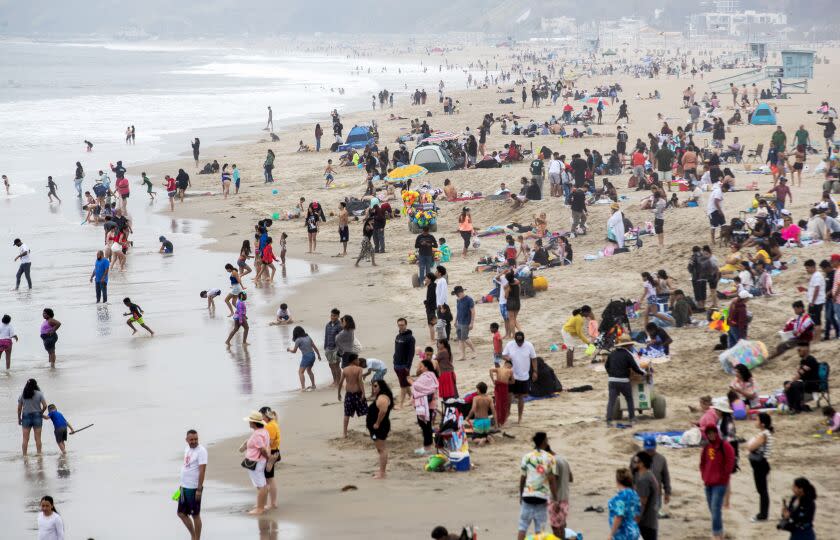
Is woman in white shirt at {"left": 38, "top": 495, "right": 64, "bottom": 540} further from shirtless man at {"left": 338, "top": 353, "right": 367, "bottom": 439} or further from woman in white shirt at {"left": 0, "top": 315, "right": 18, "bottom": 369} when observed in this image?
woman in white shirt at {"left": 0, "top": 315, "right": 18, "bottom": 369}

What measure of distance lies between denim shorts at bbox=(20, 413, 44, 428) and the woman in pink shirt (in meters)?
3.90

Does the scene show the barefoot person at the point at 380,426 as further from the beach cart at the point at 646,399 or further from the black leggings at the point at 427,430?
the beach cart at the point at 646,399

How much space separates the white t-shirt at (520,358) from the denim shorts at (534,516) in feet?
14.2

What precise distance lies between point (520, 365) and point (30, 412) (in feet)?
19.5

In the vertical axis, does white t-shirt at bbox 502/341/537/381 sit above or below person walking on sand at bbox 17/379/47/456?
above

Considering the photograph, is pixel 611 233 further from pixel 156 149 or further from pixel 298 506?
pixel 156 149

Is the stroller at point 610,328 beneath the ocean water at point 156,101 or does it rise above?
beneath

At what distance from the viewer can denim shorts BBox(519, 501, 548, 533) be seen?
9727mm

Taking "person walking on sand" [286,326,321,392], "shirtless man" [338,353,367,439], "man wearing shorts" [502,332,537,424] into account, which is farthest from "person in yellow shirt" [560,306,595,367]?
"shirtless man" [338,353,367,439]

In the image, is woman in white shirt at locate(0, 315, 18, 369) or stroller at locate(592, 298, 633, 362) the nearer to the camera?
stroller at locate(592, 298, 633, 362)

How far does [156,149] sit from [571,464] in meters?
45.7

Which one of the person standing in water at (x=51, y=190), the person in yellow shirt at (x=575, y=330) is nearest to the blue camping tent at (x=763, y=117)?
the person standing in water at (x=51, y=190)

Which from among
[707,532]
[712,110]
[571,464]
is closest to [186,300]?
[571,464]

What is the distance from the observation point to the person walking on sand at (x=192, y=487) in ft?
36.0
